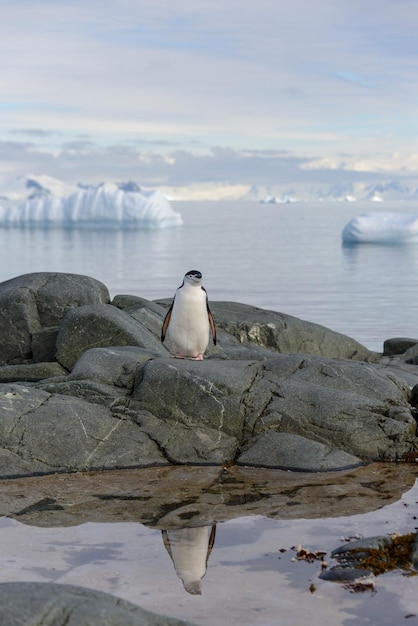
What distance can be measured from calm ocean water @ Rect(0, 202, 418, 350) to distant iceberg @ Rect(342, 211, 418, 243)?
124 centimetres

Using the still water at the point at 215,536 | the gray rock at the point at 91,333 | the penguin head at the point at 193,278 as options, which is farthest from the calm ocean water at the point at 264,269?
the still water at the point at 215,536

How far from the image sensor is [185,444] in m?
9.11

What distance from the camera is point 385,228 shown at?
52.9m

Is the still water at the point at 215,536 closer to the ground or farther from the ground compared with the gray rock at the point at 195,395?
closer to the ground

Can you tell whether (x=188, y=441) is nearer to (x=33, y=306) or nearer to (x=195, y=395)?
(x=195, y=395)

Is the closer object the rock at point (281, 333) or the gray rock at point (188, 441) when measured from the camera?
the gray rock at point (188, 441)

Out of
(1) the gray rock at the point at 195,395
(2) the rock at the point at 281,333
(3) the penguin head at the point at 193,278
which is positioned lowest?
(2) the rock at the point at 281,333

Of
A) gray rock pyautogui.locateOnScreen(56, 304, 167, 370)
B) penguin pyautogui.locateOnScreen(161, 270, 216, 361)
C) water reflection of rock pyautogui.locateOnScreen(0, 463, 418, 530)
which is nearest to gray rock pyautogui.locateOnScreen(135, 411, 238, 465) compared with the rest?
water reflection of rock pyautogui.locateOnScreen(0, 463, 418, 530)

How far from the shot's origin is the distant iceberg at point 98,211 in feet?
212

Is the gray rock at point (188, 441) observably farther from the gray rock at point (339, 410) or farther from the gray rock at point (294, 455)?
the gray rock at point (339, 410)

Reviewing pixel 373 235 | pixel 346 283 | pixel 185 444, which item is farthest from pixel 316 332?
pixel 373 235

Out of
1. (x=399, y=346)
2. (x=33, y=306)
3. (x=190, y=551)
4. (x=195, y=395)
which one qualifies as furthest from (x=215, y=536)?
(x=399, y=346)

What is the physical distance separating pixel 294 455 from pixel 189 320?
2593 mm

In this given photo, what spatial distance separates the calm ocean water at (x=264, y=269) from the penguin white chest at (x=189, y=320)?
40.7 feet
